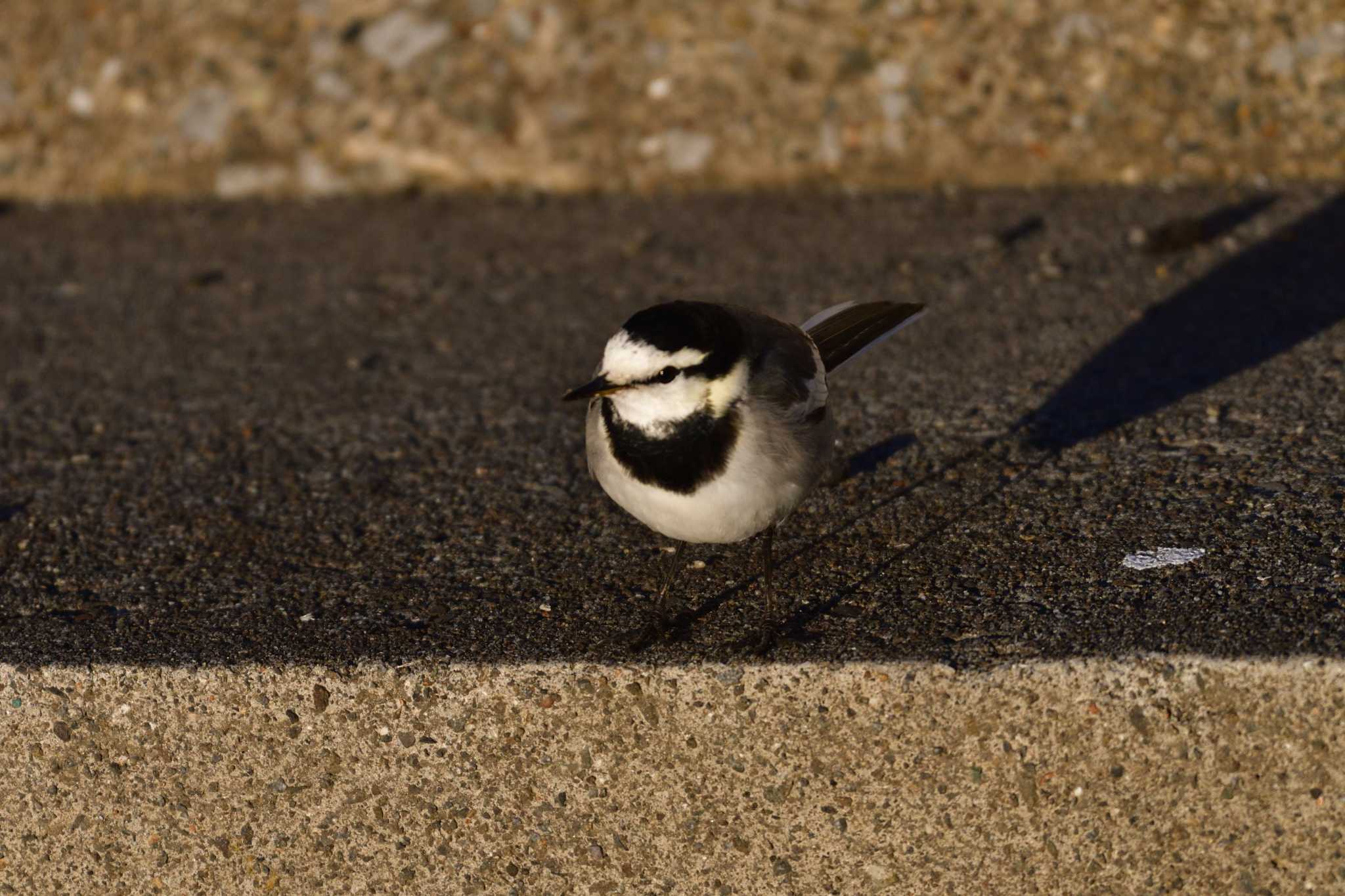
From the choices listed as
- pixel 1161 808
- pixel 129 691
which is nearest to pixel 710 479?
pixel 1161 808

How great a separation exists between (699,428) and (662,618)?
504 millimetres

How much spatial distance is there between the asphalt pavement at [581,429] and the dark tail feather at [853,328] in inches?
18.0

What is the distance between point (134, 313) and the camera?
570cm

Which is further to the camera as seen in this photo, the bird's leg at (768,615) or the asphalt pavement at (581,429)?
the asphalt pavement at (581,429)

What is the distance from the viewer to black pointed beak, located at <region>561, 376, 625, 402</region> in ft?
9.57

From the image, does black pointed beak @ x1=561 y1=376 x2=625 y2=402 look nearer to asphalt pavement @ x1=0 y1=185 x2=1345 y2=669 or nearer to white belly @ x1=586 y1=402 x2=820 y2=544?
white belly @ x1=586 y1=402 x2=820 y2=544

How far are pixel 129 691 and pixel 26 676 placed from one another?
24 centimetres

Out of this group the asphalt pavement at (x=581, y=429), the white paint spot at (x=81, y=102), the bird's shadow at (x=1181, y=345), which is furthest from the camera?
the white paint spot at (x=81, y=102)

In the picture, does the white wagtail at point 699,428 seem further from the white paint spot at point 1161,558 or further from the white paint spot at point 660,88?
the white paint spot at point 660,88

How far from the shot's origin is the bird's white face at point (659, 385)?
2951mm

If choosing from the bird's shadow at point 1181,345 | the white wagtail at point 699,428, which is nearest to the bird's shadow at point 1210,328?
the bird's shadow at point 1181,345

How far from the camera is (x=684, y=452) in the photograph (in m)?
3.00

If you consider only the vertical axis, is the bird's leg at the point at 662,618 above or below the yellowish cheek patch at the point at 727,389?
below

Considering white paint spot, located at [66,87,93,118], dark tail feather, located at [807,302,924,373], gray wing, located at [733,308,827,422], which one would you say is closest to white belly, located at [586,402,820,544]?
gray wing, located at [733,308,827,422]
